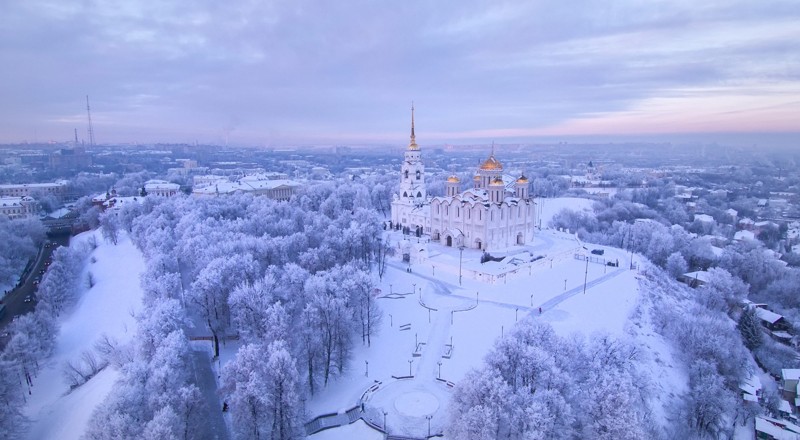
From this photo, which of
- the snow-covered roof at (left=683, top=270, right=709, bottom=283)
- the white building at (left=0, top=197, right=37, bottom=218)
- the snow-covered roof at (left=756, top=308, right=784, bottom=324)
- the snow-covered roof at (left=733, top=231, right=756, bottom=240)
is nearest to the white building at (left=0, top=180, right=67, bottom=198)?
the white building at (left=0, top=197, right=37, bottom=218)

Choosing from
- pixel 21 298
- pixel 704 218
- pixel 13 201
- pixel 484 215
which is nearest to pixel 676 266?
pixel 484 215

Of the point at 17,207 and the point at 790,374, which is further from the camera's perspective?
the point at 17,207

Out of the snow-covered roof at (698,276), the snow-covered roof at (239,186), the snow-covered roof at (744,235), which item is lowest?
the snow-covered roof at (698,276)

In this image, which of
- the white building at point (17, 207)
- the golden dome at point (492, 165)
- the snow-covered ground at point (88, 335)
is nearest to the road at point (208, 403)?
the snow-covered ground at point (88, 335)

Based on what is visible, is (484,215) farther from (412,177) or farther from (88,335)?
(88,335)

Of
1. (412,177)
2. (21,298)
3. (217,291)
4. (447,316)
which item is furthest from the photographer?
(412,177)

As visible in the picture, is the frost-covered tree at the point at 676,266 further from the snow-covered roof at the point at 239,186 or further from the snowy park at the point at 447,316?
the snow-covered roof at the point at 239,186
